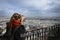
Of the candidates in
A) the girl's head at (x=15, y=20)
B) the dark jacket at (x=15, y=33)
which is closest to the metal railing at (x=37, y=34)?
the dark jacket at (x=15, y=33)

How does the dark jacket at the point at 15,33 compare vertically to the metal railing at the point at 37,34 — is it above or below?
above

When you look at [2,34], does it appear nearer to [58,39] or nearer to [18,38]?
[18,38]

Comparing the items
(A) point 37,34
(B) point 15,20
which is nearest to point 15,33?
(B) point 15,20

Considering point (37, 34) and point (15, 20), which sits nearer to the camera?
point (15, 20)

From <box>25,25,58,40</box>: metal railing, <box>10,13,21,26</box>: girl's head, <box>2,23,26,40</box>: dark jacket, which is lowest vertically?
<box>25,25,58,40</box>: metal railing

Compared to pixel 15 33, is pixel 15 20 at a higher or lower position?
higher

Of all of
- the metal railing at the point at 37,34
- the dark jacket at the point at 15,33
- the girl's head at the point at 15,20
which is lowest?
the metal railing at the point at 37,34

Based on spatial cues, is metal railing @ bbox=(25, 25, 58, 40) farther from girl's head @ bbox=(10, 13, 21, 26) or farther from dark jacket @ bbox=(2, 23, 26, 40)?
girl's head @ bbox=(10, 13, 21, 26)

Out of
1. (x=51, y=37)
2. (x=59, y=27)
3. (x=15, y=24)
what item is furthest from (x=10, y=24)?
(x=59, y=27)

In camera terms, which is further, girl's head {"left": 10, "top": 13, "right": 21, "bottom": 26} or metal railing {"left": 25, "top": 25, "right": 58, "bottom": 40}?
metal railing {"left": 25, "top": 25, "right": 58, "bottom": 40}

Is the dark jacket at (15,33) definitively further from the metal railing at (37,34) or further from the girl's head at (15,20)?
the metal railing at (37,34)

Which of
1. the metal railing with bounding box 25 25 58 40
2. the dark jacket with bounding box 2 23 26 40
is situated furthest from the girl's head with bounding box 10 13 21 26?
the metal railing with bounding box 25 25 58 40

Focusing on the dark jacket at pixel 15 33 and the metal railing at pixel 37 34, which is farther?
the metal railing at pixel 37 34

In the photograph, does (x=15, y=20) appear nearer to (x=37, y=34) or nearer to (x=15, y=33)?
(x=15, y=33)
